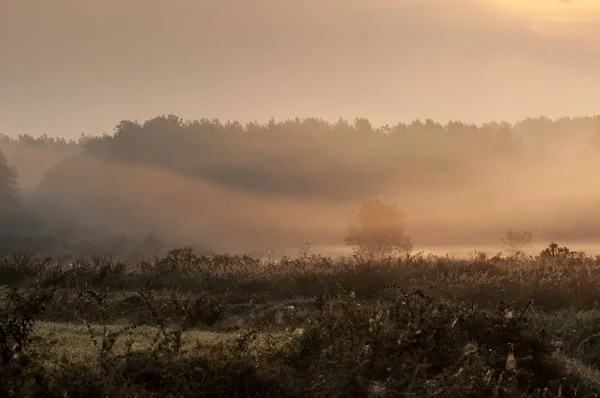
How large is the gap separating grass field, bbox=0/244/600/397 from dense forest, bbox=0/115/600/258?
86.3m

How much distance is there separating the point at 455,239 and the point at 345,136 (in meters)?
35.4

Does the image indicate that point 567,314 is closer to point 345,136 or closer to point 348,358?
point 348,358

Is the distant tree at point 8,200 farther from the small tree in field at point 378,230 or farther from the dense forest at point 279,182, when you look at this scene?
the small tree in field at point 378,230

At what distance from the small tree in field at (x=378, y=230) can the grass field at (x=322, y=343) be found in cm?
5708

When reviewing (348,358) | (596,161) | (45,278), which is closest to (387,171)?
(596,161)

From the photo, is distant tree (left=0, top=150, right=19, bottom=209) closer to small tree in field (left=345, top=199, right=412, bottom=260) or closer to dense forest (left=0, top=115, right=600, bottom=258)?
dense forest (left=0, top=115, right=600, bottom=258)

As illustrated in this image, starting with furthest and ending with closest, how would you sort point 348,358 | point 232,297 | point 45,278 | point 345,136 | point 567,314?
1. point 345,136
2. point 45,278
3. point 232,297
4. point 567,314
5. point 348,358

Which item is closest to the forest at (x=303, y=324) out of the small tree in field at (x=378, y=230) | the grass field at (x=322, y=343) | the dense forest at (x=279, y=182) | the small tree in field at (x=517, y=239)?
the grass field at (x=322, y=343)

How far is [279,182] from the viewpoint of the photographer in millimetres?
118000

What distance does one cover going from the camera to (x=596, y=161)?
12950cm

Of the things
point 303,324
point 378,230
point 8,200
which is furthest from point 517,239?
point 8,200

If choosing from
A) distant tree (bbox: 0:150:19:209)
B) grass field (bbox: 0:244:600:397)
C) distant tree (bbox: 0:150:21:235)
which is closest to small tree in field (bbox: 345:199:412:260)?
distant tree (bbox: 0:150:21:235)

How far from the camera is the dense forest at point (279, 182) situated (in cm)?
11125

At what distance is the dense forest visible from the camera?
111 metres
